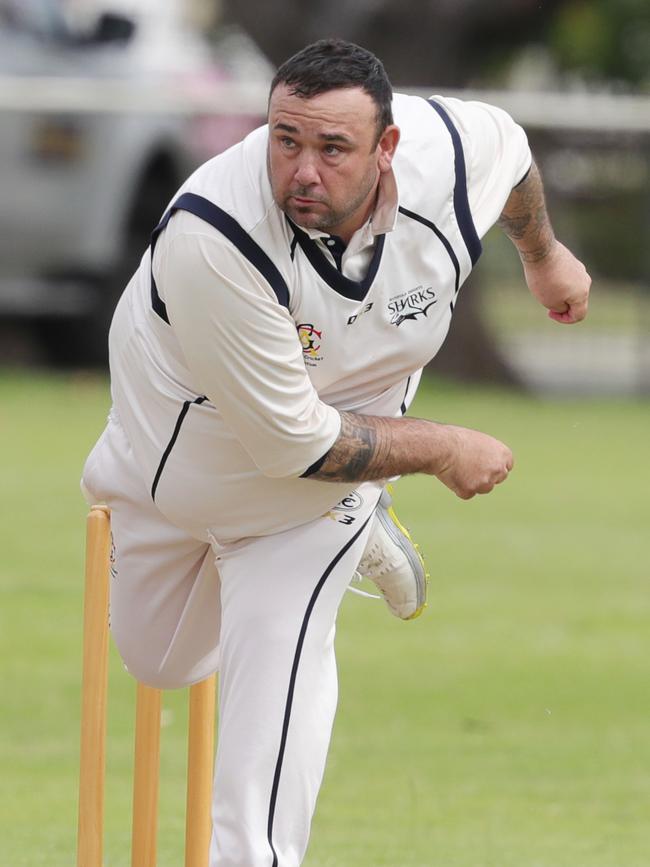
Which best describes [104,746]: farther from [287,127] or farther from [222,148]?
[222,148]

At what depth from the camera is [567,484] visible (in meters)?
11.0

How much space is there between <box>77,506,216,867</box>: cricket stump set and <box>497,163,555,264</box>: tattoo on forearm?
1.22m

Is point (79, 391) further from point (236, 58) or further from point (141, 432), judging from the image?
point (236, 58)

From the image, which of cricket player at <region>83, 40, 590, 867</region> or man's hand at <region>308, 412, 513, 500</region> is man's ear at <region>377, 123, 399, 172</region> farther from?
man's hand at <region>308, 412, 513, 500</region>

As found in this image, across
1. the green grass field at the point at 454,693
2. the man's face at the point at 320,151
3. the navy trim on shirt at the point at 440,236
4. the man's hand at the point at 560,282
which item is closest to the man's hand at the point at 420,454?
the navy trim on shirt at the point at 440,236

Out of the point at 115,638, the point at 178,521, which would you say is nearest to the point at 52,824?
the point at 115,638

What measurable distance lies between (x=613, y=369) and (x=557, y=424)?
1642 mm

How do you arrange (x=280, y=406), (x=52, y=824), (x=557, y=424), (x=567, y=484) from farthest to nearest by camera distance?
1. (x=557, y=424)
2. (x=567, y=484)
3. (x=52, y=824)
4. (x=280, y=406)

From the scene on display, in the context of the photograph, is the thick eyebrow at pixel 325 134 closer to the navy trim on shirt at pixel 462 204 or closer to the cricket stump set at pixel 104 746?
the navy trim on shirt at pixel 462 204

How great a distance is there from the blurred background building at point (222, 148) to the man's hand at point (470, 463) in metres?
9.37

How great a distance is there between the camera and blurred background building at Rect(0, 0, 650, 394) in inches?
520

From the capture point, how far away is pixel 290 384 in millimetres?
3738

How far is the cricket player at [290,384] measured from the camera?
367 centimetres

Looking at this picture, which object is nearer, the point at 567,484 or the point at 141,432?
the point at 141,432
